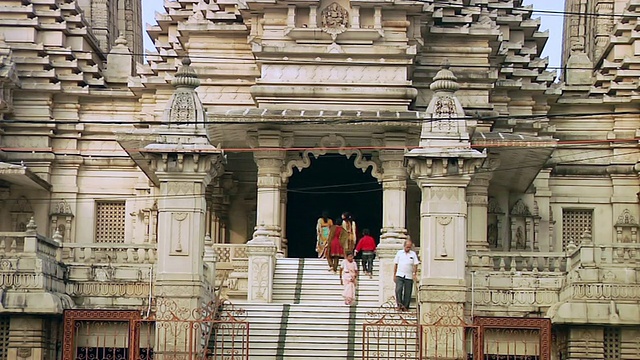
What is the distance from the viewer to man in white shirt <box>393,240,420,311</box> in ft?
108

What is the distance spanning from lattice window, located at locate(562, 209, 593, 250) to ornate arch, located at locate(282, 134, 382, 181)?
8492 millimetres

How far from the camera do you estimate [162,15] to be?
150 feet

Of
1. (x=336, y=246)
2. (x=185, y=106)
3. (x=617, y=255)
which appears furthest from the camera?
(x=336, y=246)

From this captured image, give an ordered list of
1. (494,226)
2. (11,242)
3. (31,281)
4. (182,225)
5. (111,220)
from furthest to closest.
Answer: (111,220)
(494,226)
(11,242)
(31,281)
(182,225)

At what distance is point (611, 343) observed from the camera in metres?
32.1

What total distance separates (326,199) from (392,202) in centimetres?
801

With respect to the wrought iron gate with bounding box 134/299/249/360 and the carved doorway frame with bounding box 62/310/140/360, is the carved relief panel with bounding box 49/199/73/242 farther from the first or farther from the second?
the wrought iron gate with bounding box 134/299/249/360

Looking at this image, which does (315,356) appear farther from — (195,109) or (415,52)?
(415,52)

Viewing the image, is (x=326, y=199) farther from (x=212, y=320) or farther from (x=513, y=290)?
(x=212, y=320)

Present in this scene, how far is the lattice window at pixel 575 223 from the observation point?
45.2 meters

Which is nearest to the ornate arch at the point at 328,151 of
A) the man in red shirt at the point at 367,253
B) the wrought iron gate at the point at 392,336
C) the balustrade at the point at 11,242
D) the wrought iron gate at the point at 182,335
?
the man in red shirt at the point at 367,253

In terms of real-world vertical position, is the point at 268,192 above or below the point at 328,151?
below

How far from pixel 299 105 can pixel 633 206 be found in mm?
10113

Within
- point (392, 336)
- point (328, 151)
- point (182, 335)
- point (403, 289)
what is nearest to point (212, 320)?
point (182, 335)
